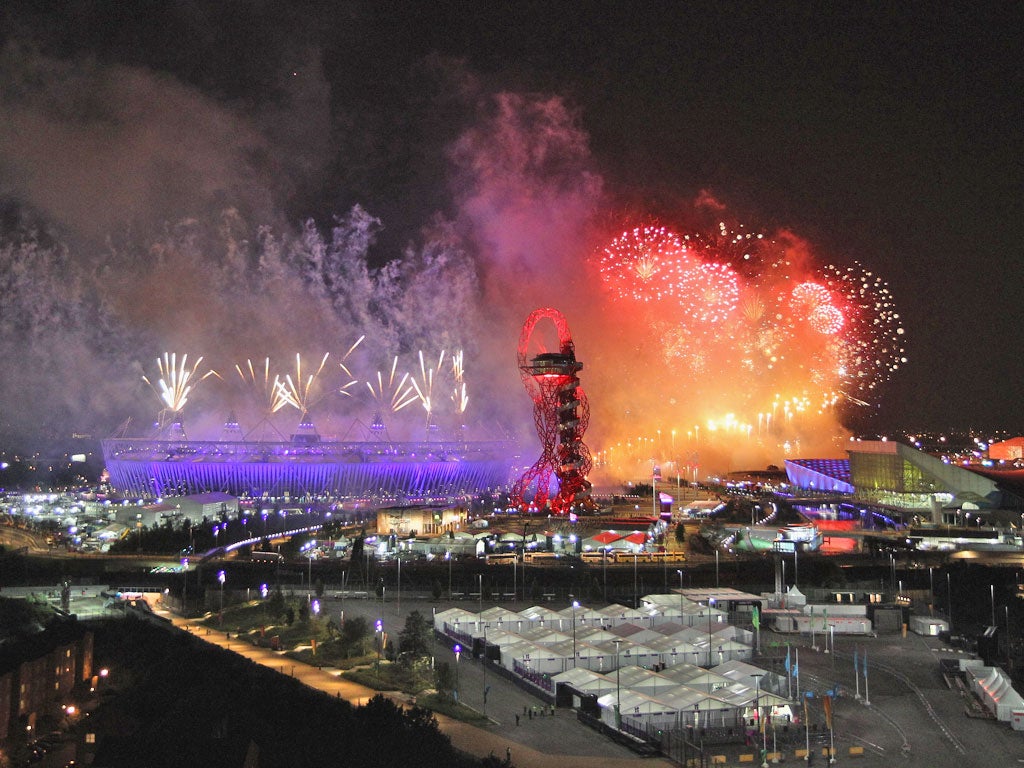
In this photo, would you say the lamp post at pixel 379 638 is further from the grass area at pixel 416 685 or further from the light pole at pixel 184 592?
the light pole at pixel 184 592

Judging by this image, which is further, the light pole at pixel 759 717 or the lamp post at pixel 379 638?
the lamp post at pixel 379 638

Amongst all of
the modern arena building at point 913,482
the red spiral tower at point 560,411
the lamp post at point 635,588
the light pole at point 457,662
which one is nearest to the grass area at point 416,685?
the light pole at point 457,662

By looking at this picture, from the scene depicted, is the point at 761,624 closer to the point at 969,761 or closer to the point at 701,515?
the point at 969,761

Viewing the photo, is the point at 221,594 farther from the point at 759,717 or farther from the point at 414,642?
the point at 759,717

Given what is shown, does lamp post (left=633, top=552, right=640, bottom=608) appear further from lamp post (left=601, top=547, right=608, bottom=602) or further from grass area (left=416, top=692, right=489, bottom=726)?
grass area (left=416, top=692, right=489, bottom=726)

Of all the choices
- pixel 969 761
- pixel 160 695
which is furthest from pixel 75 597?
pixel 969 761

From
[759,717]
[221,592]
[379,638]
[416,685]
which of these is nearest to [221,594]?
[221,592]
